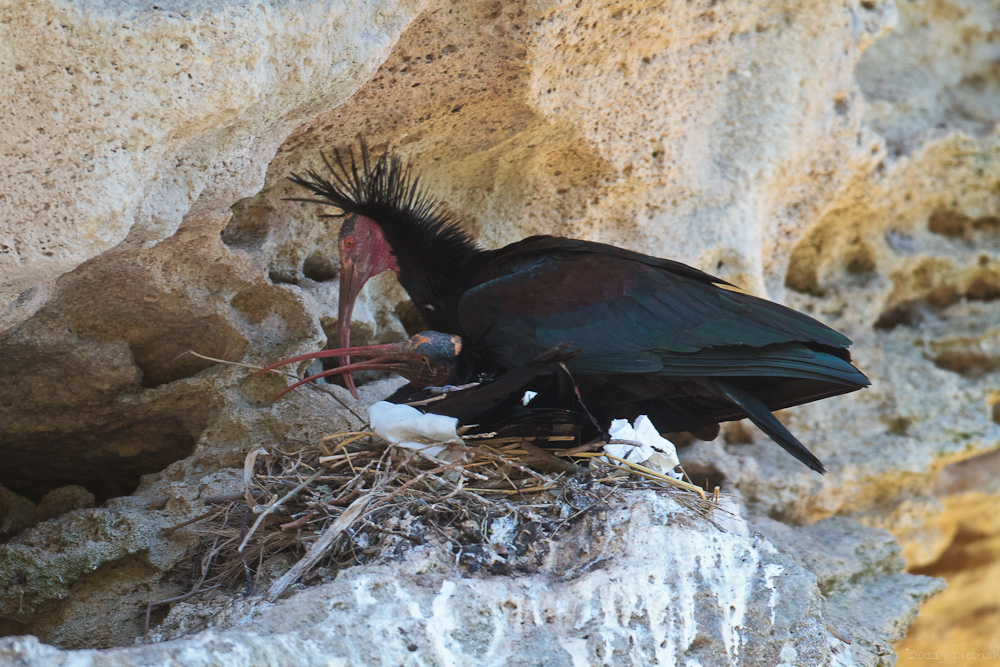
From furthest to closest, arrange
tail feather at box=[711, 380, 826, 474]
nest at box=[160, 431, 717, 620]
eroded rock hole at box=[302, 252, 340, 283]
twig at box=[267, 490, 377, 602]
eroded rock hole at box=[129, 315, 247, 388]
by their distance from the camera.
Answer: eroded rock hole at box=[302, 252, 340, 283] → eroded rock hole at box=[129, 315, 247, 388] → tail feather at box=[711, 380, 826, 474] → nest at box=[160, 431, 717, 620] → twig at box=[267, 490, 377, 602]

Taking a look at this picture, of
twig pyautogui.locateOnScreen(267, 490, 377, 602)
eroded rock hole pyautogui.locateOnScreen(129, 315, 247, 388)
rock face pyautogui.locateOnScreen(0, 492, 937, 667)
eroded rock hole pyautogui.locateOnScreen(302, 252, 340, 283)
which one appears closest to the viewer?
rock face pyautogui.locateOnScreen(0, 492, 937, 667)

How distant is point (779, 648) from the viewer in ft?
8.41

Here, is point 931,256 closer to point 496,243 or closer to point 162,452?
Result: point 496,243

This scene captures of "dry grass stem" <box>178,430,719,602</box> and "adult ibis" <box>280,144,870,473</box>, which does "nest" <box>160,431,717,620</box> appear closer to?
"dry grass stem" <box>178,430,719,602</box>

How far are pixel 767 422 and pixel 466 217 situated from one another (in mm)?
1485

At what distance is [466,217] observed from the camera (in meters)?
3.88

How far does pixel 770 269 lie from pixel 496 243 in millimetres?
1122

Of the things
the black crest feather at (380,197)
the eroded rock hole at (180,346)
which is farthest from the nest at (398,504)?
the black crest feather at (380,197)

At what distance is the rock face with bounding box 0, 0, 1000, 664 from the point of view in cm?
231

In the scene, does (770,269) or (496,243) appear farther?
(770,269)

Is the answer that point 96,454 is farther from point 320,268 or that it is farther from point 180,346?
point 320,268

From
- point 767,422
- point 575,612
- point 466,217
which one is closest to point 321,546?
point 575,612

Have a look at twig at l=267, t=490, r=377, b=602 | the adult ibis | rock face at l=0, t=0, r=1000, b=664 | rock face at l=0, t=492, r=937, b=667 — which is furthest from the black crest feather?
rock face at l=0, t=492, r=937, b=667

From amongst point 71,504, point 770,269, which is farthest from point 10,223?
point 770,269
